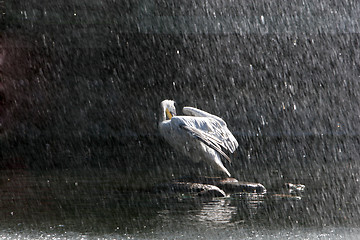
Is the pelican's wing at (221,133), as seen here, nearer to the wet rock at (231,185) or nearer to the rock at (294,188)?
→ the wet rock at (231,185)

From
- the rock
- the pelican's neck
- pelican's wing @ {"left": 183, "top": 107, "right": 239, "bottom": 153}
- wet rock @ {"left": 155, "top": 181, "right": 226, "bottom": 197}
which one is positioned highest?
the pelican's neck

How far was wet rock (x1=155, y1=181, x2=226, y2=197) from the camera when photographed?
215 inches

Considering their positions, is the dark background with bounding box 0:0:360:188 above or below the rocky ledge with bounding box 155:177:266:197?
above

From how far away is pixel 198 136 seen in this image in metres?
5.84

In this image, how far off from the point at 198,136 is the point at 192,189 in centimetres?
59

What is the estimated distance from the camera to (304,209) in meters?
4.79

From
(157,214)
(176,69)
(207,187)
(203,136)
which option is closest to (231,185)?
(207,187)

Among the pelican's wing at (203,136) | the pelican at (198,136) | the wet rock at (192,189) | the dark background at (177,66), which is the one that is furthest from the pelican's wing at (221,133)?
the dark background at (177,66)

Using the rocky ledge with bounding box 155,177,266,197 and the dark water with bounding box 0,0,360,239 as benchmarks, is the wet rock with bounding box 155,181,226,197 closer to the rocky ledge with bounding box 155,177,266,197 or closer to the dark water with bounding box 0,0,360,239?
the rocky ledge with bounding box 155,177,266,197

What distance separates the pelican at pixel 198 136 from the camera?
589 cm

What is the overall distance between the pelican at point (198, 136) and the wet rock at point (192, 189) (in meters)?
0.45

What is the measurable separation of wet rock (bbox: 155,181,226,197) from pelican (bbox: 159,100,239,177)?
45 cm

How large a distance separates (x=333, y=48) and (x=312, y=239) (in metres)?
8.73

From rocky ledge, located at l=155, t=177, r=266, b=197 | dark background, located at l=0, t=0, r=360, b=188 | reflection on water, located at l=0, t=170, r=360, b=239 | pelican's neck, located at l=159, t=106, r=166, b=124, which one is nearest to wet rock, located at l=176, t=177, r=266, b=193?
rocky ledge, located at l=155, t=177, r=266, b=197
